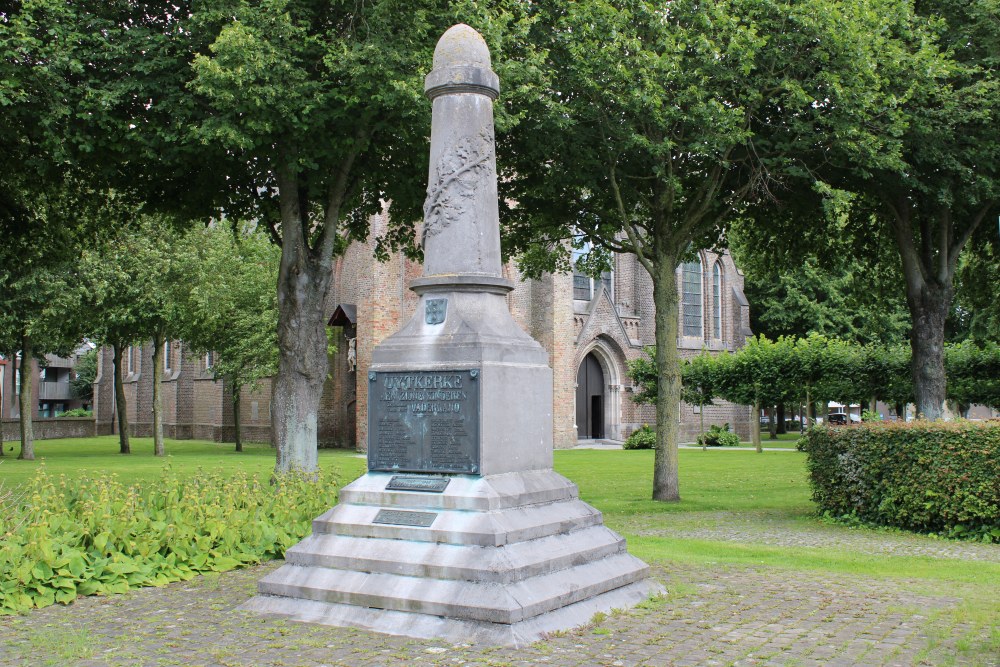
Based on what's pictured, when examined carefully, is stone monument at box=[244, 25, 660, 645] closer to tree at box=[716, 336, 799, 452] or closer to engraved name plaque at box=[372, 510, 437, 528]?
engraved name plaque at box=[372, 510, 437, 528]

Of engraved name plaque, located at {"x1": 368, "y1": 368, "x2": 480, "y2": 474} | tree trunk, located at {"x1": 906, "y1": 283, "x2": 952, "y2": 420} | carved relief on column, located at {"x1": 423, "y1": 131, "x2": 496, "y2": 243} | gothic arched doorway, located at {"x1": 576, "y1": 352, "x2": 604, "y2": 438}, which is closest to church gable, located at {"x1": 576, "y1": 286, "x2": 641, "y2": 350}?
gothic arched doorway, located at {"x1": 576, "y1": 352, "x2": 604, "y2": 438}

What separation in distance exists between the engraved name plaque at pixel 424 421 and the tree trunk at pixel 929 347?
1518 centimetres

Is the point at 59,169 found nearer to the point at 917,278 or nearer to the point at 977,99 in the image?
the point at 977,99

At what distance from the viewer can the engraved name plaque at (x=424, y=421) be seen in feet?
23.9

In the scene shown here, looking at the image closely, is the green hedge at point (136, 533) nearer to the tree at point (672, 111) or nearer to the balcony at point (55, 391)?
the tree at point (672, 111)

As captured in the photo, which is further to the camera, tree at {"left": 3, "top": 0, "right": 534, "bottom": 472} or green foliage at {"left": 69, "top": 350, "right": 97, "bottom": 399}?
green foliage at {"left": 69, "top": 350, "right": 97, "bottom": 399}

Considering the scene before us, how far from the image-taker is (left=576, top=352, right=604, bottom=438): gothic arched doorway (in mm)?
42469

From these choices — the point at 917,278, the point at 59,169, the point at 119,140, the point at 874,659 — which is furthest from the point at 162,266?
the point at 874,659

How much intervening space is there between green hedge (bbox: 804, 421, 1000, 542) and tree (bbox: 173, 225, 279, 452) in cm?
2131

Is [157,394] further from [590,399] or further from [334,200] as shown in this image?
[590,399]

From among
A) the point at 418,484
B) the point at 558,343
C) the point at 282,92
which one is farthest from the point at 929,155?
the point at 558,343

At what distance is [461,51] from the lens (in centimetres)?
806

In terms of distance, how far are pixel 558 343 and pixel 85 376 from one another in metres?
59.4

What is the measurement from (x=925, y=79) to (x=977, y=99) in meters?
1.35
